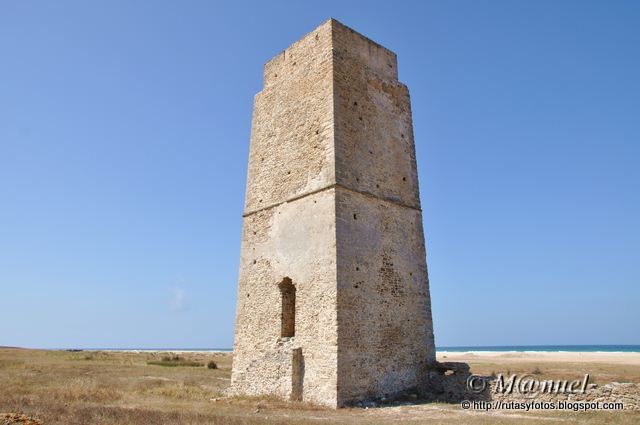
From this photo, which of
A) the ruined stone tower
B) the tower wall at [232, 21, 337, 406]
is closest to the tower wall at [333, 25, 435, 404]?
the ruined stone tower

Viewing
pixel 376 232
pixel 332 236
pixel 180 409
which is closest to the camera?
pixel 180 409

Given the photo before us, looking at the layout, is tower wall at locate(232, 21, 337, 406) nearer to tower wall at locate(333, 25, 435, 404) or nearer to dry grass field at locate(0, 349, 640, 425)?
tower wall at locate(333, 25, 435, 404)

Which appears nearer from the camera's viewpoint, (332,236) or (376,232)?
(332,236)

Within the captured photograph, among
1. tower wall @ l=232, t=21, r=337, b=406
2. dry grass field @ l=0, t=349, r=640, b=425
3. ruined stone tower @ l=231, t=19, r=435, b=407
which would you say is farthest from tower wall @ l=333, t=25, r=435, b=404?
dry grass field @ l=0, t=349, r=640, b=425

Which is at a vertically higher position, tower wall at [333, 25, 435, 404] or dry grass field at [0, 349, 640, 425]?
tower wall at [333, 25, 435, 404]

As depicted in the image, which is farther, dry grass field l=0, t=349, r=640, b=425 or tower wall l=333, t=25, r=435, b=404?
tower wall l=333, t=25, r=435, b=404

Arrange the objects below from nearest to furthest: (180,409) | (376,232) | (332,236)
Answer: (180,409) → (332,236) → (376,232)

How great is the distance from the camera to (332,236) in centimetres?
1120

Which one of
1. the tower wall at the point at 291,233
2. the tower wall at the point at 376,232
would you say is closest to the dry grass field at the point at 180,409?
the tower wall at the point at 291,233

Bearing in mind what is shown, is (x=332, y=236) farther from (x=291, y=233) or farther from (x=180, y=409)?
(x=180, y=409)

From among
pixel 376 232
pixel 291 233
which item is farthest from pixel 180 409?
pixel 376 232

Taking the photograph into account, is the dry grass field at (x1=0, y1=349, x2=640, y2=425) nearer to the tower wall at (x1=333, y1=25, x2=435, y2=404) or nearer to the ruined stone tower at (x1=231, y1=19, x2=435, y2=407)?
the ruined stone tower at (x1=231, y1=19, x2=435, y2=407)

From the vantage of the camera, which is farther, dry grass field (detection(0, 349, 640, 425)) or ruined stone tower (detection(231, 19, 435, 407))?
ruined stone tower (detection(231, 19, 435, 407))

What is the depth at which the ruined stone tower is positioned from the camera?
36.3 feet
